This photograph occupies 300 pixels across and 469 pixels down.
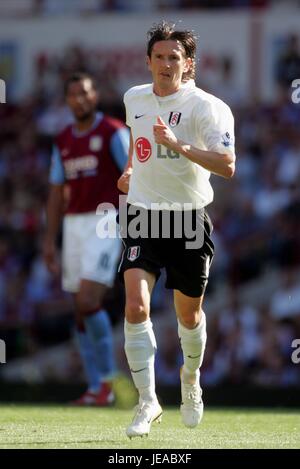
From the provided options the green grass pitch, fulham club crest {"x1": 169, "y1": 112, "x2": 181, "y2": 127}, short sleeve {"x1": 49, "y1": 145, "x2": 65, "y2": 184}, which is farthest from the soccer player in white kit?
short sleeve {"x1": 49, "y1": 145, "x2": 65, "y2": 184}

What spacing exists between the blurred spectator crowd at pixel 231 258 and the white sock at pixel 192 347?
268 inches

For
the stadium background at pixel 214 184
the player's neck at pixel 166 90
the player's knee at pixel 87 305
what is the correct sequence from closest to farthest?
the player's neck at pixel 166 90
the player's knee at pixel 87 305
the stadium background at pixel 214 184

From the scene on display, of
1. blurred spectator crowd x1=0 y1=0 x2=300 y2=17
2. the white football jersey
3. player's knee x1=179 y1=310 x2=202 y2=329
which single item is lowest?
blurred spectator crowd x1=0 y1=0 x2=300 y2=17

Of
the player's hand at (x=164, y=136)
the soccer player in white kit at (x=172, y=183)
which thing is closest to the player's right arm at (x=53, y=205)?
the soccer player in white kit at (x=172, y=183)

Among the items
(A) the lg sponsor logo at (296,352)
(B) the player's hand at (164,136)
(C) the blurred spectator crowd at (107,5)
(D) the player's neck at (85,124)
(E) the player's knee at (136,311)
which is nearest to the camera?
(B) the player's hand at (164,136)

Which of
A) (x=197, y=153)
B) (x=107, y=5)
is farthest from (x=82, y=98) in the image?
(x=107, y=5)

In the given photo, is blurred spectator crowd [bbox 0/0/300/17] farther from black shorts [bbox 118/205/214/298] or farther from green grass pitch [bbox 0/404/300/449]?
black shorts [bbox 118/205/214/298]

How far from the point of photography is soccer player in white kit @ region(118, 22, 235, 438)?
7.74 metres

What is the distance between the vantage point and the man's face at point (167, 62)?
25.9 feet

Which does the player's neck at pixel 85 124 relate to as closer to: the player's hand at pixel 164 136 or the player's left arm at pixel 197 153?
the player's left arm at pixel 197 153

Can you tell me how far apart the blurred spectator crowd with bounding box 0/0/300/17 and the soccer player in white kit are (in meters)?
12.3

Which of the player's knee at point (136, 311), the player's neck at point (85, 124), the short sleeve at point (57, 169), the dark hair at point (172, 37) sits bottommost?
the short sleeve at point (57, 169)

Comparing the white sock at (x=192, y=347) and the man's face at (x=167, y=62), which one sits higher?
the man's face at (x=167, y=62)
